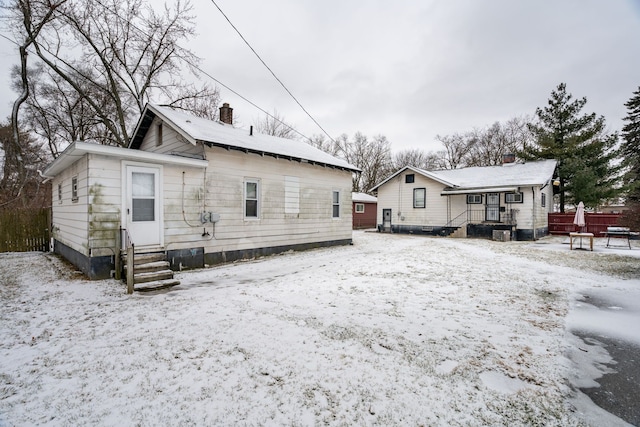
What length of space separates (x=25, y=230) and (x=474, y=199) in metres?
23.1

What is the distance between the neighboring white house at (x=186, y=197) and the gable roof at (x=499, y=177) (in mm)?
9875

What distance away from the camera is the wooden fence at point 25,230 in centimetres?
1113

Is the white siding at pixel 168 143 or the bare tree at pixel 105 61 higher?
the bare tree at pixel 105 61

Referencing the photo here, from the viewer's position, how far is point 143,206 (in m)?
7.26

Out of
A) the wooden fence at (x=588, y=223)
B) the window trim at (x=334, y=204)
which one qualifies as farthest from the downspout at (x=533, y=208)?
the window trim at (x=334, y=204)

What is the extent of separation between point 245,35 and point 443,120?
33.6 metres

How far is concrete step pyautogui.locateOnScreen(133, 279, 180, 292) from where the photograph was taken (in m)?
5.68

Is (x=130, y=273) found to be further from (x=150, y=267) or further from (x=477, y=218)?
(x=477, y=218)

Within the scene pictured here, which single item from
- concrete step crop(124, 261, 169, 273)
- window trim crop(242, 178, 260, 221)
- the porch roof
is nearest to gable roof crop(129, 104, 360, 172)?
window trim crop(242, 178, 260, 221)

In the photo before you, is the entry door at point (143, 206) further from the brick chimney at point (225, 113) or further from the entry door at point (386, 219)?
the entry door at point (386, 219)

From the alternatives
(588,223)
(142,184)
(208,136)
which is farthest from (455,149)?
(142,184)

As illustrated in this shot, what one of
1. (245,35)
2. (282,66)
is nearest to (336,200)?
(282,66)

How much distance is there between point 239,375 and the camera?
111 inches

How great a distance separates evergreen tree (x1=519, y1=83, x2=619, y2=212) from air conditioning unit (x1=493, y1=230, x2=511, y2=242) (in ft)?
32.3
